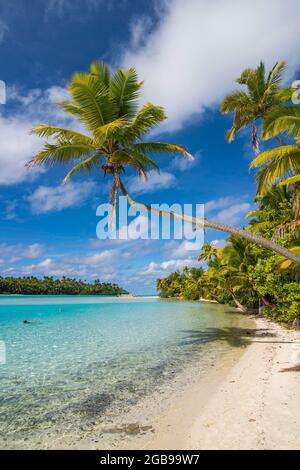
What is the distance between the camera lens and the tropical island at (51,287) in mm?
119375

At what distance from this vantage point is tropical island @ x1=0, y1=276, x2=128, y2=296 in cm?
11938

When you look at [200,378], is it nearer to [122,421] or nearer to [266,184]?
[122,421]

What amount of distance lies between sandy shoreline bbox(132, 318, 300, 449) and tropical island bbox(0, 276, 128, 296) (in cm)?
12183

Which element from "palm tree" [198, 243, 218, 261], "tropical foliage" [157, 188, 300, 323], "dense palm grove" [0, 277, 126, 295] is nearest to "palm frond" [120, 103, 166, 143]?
"tropical foliage" [157, 188, 300, 323]

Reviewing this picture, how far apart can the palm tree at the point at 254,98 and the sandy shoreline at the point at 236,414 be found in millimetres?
10543

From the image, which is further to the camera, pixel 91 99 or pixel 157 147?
pixel 157 147

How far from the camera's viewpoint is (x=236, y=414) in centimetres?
513

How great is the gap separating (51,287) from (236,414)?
5420 inches

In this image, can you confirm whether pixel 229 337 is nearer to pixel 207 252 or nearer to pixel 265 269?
pixel 265 269

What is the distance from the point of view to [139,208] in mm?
8992

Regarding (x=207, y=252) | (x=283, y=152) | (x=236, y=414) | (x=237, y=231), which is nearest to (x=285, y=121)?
(x=283, y=152)

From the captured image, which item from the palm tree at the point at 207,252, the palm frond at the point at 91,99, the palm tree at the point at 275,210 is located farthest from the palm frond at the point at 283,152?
the palm tree at the point at 207,252

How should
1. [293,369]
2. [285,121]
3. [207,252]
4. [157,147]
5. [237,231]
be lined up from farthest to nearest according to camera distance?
1. [207,252]
2. [157,147]
3. [285,121]
4. [237,231]
5. [293,369]

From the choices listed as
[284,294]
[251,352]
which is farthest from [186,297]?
[251,352]
